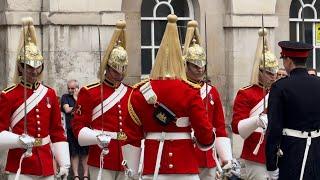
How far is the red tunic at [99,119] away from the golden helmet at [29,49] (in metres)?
0.90

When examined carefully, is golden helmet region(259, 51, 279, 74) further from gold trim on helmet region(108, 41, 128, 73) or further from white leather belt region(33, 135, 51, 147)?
white leather belt region(33, 135, 51, 147)

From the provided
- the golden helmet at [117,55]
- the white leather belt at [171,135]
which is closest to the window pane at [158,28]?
the golden helmet at [117,55]

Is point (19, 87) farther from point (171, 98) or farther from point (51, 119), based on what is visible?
point (171, 98)

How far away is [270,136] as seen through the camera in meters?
12.3

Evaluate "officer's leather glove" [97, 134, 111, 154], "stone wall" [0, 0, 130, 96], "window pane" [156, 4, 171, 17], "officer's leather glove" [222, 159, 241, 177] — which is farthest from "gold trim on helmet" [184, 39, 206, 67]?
"window pane" [156, 4, 171, 17]

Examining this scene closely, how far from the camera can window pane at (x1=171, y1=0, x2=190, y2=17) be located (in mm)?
21891

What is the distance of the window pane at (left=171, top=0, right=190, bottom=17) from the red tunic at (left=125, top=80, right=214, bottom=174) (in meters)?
9.10

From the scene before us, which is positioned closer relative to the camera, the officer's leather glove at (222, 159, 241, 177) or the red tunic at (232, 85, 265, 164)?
the officer's leather glove at (222, 159, 241, 177)

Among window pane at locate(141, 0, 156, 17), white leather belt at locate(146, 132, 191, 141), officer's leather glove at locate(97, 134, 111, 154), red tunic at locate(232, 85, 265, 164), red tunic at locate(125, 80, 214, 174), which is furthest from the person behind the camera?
window pane at locate(141, 0, 156, 17)

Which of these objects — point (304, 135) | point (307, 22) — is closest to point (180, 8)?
point (307, 22)

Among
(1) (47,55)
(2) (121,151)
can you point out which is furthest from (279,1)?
(2) (121,151)

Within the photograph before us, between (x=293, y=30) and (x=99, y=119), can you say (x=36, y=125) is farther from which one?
(x=293, y=30)

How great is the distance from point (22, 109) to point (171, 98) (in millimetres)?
1830

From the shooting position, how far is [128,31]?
69.8 ft
